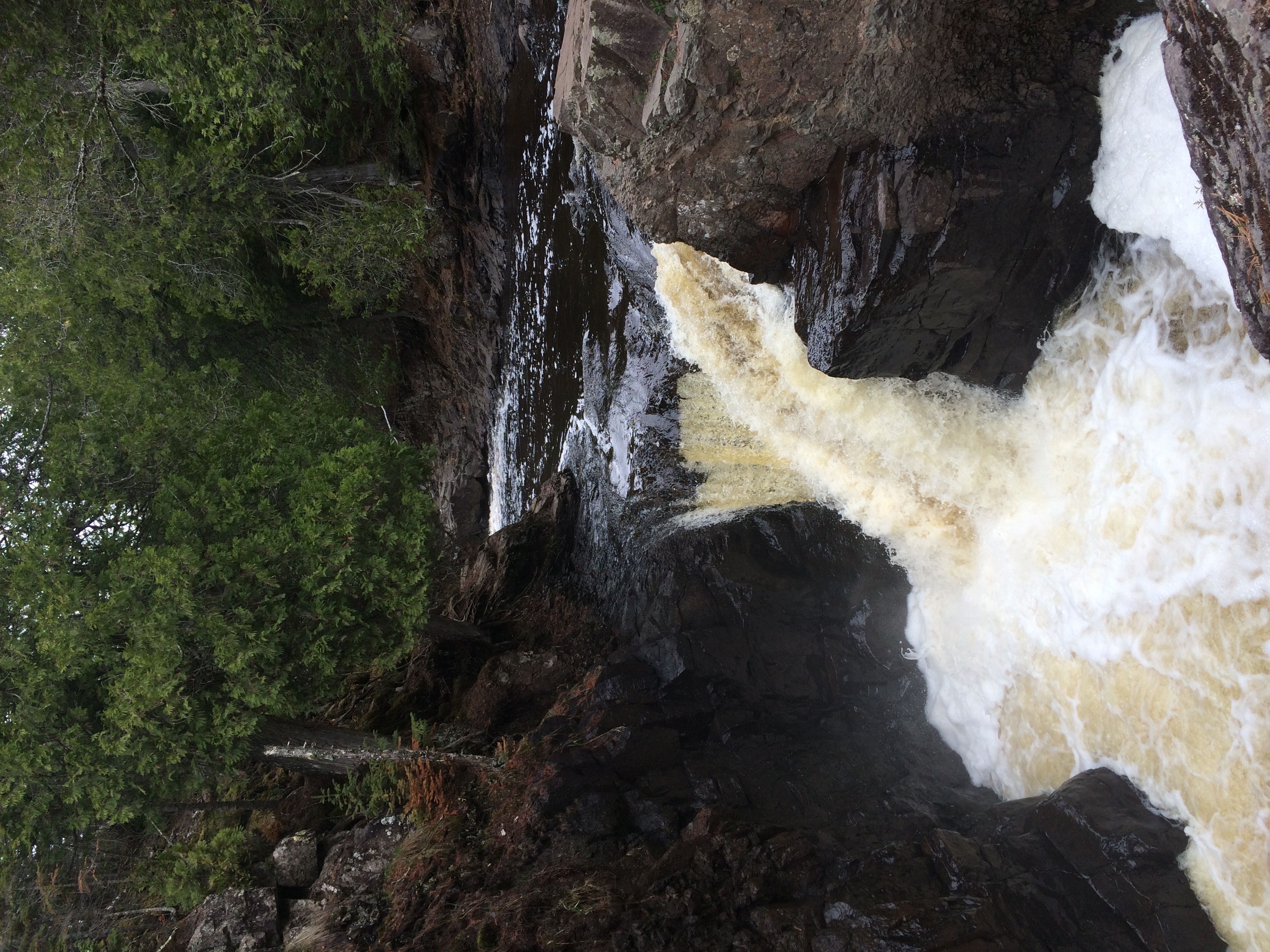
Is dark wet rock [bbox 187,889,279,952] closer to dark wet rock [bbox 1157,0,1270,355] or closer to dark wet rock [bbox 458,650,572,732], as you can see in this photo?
dark wet rock [bbox 458,650,572,732]

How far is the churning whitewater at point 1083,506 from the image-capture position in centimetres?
508

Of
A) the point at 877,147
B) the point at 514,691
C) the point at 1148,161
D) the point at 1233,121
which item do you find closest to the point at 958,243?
the point at 877,147

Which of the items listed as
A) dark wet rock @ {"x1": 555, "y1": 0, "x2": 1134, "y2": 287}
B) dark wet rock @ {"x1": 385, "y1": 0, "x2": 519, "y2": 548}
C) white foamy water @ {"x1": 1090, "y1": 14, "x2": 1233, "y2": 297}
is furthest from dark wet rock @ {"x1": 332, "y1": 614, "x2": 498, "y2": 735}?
white foamy water @ {"x1": 1090, "y1": 14, "x2": 1233, "y2": 297}

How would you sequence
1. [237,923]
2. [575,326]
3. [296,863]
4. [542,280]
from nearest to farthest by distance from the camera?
[237,923], [296,863], [575,326], [542,280]

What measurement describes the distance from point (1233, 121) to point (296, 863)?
31.7 feet

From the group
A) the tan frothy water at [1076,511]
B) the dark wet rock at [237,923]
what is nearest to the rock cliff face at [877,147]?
the tan frothy water at [1076,511]

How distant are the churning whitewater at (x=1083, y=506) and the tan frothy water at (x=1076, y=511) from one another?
2cm

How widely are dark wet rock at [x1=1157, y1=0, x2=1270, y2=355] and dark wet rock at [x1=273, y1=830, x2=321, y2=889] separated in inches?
358

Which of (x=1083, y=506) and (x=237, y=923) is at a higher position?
(x=1083, y=506)

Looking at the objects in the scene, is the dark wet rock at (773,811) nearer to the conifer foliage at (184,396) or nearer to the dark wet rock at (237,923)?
the dark wet rock at (237,923)

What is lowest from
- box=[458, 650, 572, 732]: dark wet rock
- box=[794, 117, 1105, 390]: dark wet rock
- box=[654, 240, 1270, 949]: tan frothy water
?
box=[458, 650, 572, 732]: dark wet rock

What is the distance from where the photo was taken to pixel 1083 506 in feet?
20.9

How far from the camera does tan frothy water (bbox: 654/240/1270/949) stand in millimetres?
5086

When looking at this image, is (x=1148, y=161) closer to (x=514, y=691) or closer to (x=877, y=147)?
(x=877, y=147)
